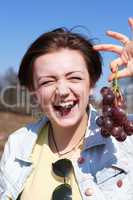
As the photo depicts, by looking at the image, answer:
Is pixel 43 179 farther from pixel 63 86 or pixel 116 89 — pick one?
pixel 116 89

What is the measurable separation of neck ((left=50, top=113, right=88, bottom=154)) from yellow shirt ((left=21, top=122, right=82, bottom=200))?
5cm

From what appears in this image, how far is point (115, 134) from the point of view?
2.13 meters

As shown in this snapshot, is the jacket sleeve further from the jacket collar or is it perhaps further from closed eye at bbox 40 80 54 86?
closed eye at bbox 40 80 54 86

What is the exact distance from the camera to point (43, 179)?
249 centimetres

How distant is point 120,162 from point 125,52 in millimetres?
502

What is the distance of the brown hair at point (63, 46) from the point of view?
2.49 metres

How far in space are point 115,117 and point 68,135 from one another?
0.45m

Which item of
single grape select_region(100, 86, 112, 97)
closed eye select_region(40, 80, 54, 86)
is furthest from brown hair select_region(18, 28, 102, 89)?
single grape select_region(100, 86, 112, 97)

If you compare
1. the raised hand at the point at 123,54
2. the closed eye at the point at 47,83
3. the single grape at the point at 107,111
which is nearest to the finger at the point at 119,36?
the raised hand at the point at 123,54

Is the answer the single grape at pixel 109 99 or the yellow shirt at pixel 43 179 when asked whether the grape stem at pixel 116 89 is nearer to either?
the single grape at pixel 109 99

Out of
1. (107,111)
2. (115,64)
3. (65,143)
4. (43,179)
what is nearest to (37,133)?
(65,143)

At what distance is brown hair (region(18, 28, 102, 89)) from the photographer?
249 centimetres

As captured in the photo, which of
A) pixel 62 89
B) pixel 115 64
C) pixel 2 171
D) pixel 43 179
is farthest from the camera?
pixel 2 171

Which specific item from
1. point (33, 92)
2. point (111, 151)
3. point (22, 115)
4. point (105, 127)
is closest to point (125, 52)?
point (105, 127)
